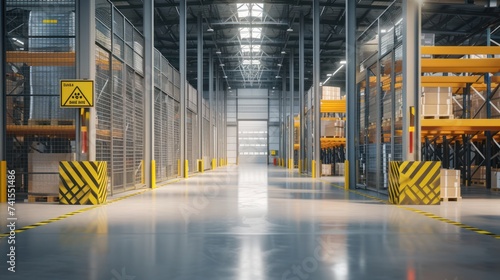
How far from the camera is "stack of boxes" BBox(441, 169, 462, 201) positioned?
45.8 feet

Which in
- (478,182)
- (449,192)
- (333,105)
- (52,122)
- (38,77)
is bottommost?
(478,182)

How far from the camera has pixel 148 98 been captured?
18.8m

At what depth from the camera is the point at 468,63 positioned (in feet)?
50.6

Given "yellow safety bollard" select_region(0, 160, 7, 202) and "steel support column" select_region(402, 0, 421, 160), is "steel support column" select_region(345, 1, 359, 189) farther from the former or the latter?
"yellow safety bollard" select_region(0, 160, 7, 202)

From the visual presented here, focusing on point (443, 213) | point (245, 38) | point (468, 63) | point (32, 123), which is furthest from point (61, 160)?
point (245, 38)

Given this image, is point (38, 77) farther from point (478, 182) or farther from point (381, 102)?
point (478, 182)

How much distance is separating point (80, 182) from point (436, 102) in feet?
31.6

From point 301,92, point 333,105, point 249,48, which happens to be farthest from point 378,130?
point 249,48

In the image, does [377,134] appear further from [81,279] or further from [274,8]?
[274,8]

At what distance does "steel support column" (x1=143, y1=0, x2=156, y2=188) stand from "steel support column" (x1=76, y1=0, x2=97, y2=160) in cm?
574

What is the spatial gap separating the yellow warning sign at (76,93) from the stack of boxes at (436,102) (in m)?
8.85

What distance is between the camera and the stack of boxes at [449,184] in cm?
1395

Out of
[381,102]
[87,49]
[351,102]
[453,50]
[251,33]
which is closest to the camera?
[87,49]

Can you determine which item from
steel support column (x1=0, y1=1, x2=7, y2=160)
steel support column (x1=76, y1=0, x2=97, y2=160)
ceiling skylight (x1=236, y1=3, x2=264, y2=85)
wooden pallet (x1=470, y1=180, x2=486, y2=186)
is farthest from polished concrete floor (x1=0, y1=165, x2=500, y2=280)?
ceiling skylight (x1=236, y1=3, x2=264, y2=85)
